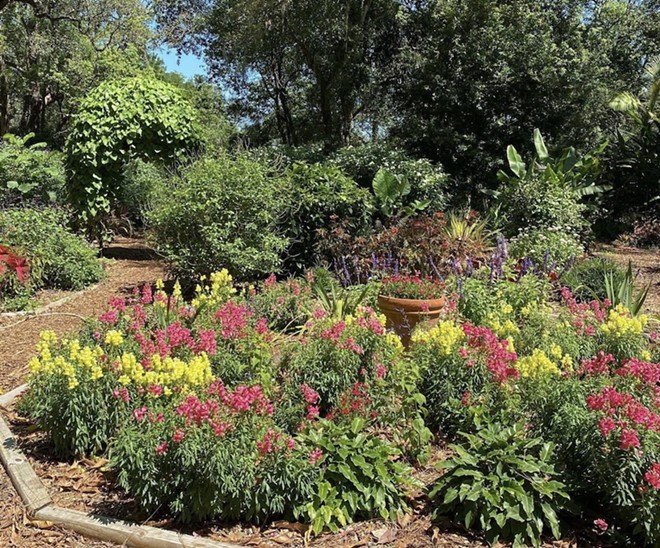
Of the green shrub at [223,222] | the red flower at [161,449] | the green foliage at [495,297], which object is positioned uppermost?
the green shrub at [223,222]

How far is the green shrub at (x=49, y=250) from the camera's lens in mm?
Result: 7625

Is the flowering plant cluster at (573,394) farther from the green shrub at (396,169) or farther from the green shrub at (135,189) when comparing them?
the green shrub at (135,189)

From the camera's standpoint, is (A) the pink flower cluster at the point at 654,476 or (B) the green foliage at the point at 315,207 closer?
(A) the pink flower cluster at the point at 654,476

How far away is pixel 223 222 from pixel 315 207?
60.4 inches

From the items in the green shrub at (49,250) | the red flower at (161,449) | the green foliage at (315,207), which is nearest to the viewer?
the red flower at (161,449)

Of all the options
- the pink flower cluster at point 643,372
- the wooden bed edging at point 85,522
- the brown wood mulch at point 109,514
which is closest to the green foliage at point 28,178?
the brown wood mulch at point 109,514

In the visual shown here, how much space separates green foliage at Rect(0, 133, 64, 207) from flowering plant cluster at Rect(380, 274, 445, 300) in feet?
23.7

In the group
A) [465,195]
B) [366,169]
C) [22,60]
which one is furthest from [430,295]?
[22,60]

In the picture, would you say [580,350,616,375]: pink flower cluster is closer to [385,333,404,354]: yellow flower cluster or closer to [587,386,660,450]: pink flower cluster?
[587,386,660,450]: pink flower cluster

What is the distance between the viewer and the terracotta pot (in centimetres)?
511

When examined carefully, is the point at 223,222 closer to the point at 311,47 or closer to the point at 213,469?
the point at 213,469

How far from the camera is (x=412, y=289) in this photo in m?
5.27

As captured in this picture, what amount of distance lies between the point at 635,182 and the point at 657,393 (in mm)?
13261

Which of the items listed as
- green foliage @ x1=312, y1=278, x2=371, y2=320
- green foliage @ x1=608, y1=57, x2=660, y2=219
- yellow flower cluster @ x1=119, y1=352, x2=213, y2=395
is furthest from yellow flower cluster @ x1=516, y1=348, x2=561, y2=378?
green foliage @ x1=608, y1=57, x2=660, y2=219
